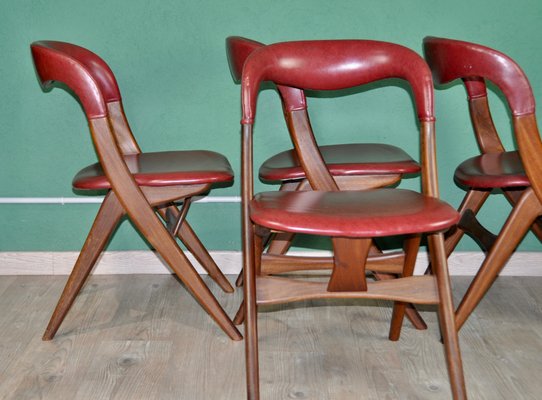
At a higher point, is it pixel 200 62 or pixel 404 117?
pixel 200 62

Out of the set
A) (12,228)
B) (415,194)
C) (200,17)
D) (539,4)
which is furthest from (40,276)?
(539,4)

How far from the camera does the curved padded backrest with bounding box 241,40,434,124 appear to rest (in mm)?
2258

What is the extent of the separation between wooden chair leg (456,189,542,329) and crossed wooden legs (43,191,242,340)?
0.74 m

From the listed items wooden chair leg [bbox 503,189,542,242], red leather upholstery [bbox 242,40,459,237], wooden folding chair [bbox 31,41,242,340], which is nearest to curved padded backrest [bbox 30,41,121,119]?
wooden folding chair [bbox 31,41,242,340]

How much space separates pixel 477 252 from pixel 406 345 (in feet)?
2.76

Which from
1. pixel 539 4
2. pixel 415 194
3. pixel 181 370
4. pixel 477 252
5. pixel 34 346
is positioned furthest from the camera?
pixel 477 252

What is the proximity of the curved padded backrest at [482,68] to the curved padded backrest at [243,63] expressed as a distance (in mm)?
449

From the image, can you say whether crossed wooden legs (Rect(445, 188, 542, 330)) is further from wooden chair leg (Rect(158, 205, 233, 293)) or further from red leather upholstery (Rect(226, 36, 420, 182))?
wooden chair leg (Rect(158, 205, 233, 293))

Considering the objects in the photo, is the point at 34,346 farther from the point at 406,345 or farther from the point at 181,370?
the point at 406,345

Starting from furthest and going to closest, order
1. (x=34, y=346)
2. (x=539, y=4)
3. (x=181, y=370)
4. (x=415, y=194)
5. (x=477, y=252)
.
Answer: (x=477, y=252), (x=539, y=4), (x=34, y=346), (x=181, y=370), (x=415, y=194)

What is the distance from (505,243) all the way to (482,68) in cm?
54

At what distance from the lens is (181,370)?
241 centimetres

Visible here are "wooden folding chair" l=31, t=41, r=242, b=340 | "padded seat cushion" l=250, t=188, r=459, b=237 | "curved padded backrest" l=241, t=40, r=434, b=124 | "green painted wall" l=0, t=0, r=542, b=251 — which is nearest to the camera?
"padded seat cushion" l=250, t=188, r=459, b=237

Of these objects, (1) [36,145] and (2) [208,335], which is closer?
(2) [208,335]
